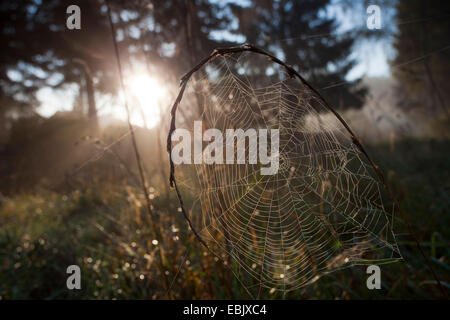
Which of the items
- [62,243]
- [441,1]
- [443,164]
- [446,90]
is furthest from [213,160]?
[446,90]

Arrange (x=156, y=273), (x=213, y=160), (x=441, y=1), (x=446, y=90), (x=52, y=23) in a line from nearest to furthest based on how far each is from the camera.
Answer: (x=213, y=160), (x=156, y=273), (x=52, y=23), (x=441, y=1), (x=446, y=90)

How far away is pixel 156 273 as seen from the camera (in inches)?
69.9

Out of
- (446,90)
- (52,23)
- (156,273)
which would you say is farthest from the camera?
(446,90)

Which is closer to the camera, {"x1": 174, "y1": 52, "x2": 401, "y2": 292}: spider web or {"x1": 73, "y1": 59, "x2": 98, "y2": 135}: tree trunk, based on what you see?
{"x1": 174, "y1": 52, "x2": 401, "y2": 292}: spider web

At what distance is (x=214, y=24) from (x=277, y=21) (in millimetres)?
7668

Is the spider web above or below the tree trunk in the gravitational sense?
below

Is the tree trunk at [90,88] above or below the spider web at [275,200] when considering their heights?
above

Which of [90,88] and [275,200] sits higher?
[90,88]

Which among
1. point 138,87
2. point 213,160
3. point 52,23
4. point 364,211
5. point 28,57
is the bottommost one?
point 364,211

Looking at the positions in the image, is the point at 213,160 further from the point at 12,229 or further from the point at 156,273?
the point at 12,229

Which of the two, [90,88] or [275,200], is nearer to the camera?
[275,200]

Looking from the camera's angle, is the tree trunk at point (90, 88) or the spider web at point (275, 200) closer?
the spider web at point (275, 200)

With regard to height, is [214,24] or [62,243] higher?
[214,24]

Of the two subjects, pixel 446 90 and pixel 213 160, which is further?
pixel 446 90
